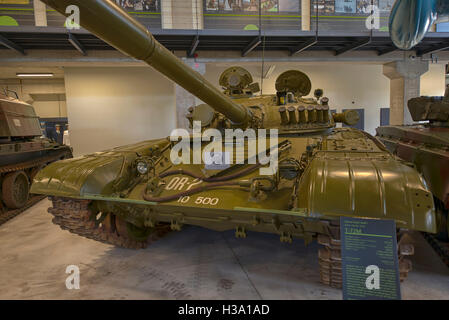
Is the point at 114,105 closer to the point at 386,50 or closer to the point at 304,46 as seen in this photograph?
the point at 304,46

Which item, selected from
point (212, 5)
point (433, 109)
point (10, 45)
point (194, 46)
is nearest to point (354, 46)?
point (212, 5)

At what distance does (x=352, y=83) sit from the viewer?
1535 cm

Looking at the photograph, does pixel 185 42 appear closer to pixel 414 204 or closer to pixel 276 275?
pixel 276 275

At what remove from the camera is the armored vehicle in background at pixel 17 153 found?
771 cm

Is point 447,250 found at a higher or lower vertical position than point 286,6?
lower

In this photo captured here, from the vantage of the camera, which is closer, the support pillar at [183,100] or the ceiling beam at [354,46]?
the ceiling beam at [354,46]

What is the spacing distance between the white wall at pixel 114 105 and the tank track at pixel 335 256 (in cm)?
1084

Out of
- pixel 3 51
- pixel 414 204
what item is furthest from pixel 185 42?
pixel 414 204

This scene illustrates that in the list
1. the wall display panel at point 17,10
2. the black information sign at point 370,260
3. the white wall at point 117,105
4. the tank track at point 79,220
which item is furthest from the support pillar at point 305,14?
the black information sign at point 370,260

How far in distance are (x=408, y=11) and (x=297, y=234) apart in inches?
234

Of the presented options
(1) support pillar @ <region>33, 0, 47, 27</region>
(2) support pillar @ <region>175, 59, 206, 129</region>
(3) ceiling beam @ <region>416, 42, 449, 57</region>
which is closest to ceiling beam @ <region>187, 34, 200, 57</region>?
(2) support pillar @ <region>175, 59, 206, 129</region>

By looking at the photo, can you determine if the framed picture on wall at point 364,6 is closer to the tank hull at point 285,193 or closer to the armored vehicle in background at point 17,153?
the tank hull at point 285,193

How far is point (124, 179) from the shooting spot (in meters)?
4.82

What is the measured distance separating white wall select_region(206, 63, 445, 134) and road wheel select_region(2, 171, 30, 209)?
8.40 meters
